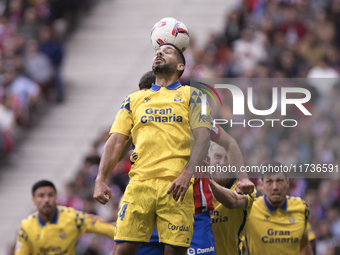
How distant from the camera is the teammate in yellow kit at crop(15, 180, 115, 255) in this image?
28.3ft

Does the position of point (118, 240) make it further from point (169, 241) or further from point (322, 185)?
point (322, 185)

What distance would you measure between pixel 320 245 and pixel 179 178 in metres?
6.32

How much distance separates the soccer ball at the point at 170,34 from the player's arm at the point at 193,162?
3.58 ft

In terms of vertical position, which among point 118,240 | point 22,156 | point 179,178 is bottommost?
point 118,240

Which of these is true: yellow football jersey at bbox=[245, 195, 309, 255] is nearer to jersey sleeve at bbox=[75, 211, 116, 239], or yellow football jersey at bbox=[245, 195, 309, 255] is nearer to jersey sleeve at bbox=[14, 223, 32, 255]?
jersey sleeve at bbox=[75, 211, 116, 239]

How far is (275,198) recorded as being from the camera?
7.95 metres

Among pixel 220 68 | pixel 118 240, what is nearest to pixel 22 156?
pixel 220 68

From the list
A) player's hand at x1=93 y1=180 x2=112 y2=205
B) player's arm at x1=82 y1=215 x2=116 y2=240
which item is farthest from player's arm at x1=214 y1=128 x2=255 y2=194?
player's arm at x1=82 y1=215 x2=116 y2=240

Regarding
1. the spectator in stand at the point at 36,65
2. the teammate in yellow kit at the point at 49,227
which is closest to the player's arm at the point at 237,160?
the teammate in yellow kit at the point at 49,227

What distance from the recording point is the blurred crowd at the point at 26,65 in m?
16.7

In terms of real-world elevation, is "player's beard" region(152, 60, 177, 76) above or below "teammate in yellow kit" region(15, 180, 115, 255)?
above

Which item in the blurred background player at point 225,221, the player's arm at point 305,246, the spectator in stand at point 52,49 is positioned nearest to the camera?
the blurred background player at point 225,221

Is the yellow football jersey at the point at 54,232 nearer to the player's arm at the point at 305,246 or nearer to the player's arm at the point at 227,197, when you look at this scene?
the player's arm at the point at 227,197

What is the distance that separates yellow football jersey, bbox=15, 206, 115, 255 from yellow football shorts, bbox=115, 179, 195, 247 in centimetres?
293
